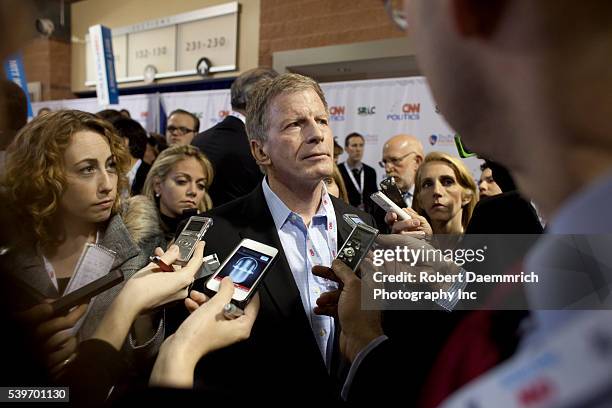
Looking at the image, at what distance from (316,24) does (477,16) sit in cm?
519

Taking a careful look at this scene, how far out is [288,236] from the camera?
1.27m

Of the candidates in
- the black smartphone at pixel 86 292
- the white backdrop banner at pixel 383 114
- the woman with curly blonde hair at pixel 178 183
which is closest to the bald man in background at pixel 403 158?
the white backdrop banner at pixel 383 114

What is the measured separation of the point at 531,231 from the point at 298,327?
528mm

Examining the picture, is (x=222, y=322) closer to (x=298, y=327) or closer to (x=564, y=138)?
(x=298, y=327)

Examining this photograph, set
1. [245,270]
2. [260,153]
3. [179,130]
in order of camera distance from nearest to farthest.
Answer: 1. [245,270]
2. [260,153]
3. [179,130]

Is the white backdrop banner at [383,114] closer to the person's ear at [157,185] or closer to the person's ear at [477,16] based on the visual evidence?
the person's ear at [157,185]

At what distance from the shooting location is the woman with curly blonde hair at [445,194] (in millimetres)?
1960

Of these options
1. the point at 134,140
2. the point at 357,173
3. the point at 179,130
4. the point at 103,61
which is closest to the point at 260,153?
the point at 134,140

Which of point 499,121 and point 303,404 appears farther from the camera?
point 303,404

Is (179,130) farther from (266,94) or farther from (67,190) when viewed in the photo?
(67,190)

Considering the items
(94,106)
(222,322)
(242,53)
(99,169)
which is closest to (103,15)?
(94,106)

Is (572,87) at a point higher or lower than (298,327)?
higher

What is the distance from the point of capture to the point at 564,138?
0.85 feet

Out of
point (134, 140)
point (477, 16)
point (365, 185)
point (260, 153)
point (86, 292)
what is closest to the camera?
point (477, 16)
